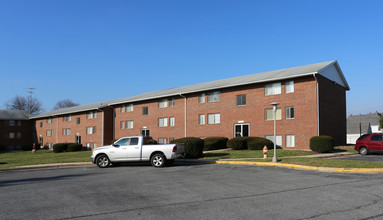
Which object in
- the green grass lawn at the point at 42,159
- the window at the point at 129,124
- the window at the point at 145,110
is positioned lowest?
the green grass lawn at the point at 42,159

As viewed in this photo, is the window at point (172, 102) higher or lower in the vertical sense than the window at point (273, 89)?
lower

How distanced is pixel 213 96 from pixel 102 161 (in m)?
18.5

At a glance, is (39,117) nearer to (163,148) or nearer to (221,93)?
(221,93)

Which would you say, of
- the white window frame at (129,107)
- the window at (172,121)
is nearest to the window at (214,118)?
the window at (172,121)

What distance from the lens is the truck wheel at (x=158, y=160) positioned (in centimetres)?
1597

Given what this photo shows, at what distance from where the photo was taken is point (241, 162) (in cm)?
1644

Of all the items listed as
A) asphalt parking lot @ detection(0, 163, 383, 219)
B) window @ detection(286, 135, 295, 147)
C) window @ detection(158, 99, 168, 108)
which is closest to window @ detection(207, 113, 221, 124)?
window @ detection(158, 99, 168, 108)

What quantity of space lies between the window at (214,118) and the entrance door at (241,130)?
2298 millimetres

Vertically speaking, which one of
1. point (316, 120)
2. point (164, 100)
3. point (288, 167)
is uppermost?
point (164, 100)

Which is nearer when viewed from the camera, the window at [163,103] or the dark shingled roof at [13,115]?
the window at [163,103]

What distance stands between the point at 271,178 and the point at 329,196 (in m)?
3.33

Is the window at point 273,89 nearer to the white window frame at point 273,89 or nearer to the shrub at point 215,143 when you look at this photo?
the white window frame at point 273,89

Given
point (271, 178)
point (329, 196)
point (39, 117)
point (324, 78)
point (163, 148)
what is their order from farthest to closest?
point (39, 117) < point (324, 78) < point (163, 148) < point (271, 178) < point (329, 196)

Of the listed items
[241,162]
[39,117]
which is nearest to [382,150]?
[241,162]
